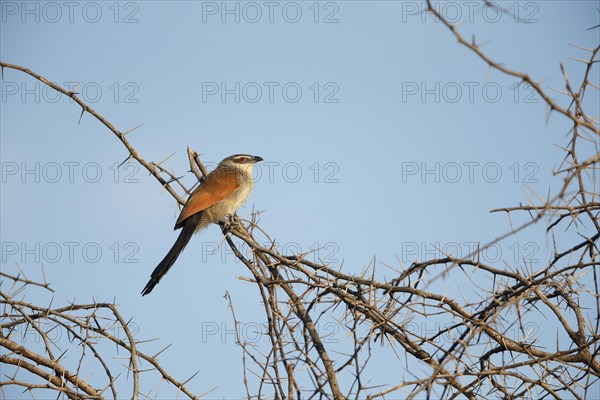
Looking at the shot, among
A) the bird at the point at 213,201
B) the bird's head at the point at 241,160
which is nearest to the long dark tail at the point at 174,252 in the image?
the bird at the point at 213,201

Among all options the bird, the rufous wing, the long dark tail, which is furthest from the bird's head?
the long dark tail

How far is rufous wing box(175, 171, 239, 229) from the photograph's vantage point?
4723mm

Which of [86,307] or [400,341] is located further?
[86,307]

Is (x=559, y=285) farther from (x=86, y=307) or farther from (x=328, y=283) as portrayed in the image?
(x=86, y=307)

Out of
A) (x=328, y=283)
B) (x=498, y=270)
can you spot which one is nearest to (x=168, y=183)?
(x=328, y=283)

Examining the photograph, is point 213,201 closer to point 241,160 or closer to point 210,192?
point 210,192

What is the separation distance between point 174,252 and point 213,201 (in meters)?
0.66

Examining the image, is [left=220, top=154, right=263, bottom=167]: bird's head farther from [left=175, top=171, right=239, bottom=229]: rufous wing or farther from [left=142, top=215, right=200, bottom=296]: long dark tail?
[left=142, top=215, right=200, bottom=296]: long dark tail

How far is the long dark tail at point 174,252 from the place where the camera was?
3.97 m

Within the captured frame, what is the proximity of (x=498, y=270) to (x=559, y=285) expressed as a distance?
A: 0.24m

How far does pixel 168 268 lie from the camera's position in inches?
163

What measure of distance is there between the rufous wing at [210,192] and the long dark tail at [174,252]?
0.25ft

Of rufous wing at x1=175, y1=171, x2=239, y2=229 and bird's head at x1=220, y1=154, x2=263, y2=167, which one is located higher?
bird's head at x1=220, y1=154, x2=263, y2=167

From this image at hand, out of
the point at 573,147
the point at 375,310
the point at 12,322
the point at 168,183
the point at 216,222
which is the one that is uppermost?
the point at 216,222
